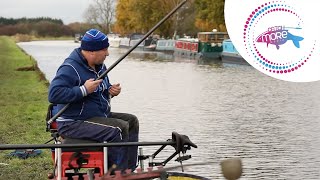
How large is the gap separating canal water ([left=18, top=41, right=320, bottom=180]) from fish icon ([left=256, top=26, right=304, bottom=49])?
1.09 metres

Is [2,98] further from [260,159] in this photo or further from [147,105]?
[260,159]

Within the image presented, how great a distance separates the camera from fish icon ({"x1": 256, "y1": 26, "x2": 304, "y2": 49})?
5.05 metres

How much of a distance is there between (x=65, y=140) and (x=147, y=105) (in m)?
9.92

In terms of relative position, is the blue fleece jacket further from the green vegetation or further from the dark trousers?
the green vegetation

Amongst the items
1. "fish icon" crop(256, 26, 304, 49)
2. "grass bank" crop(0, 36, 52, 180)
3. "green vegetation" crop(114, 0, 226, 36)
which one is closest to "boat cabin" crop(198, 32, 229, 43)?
"green vegetation" crop(114, 0, 226, 36)

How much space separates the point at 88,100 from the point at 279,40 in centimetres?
167

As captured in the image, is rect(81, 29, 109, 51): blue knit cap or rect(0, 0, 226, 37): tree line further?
rect(0, 0, 226, 37): tree line

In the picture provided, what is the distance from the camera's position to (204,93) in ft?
60.7

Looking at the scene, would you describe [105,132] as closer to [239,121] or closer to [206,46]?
[239,121]

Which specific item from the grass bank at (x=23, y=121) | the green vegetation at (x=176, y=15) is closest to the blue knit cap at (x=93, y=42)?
the grass bank at (x=23, y=121)

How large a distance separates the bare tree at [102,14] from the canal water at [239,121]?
8861 centimetres

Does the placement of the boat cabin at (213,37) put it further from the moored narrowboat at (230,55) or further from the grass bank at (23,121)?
the grass bank at (23,121)

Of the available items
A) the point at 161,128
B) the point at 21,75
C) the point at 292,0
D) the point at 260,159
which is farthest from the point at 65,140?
the point at 21,75

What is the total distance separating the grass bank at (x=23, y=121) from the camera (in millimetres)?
7102
